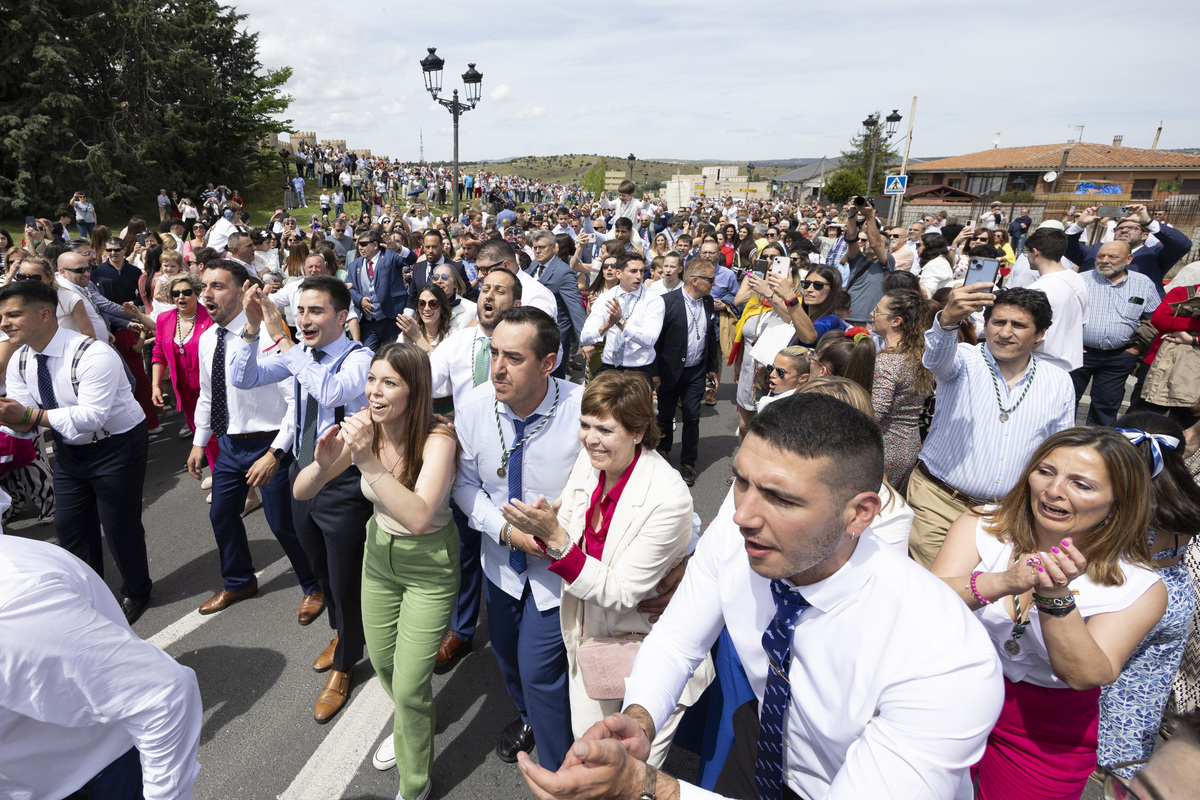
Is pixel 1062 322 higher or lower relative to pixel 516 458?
higher

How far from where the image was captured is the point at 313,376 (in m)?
3.15

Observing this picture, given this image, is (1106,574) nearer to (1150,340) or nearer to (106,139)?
(1150,340)

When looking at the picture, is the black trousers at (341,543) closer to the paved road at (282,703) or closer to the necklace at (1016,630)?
the paved road at (282,703)

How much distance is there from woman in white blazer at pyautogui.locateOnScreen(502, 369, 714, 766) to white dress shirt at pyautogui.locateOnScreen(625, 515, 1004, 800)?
0.47m

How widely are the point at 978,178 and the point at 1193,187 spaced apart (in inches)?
525

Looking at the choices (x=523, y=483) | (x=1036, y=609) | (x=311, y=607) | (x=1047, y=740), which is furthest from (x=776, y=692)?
(x=311, y=607)

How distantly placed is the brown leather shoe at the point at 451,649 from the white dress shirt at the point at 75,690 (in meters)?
1.92

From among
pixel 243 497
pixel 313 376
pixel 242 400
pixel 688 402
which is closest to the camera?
pixel 313 376

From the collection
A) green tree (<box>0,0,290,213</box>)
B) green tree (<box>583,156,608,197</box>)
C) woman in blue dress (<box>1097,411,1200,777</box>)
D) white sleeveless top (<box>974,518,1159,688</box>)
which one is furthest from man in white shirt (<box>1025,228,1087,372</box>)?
green tree (<box>583,156,608,197</box>)

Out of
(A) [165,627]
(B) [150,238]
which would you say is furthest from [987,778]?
(B) [150,238]

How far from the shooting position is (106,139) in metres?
25.7

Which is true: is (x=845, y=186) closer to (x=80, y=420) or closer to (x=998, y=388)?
(x=998, y=388)

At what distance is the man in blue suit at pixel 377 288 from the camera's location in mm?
7596

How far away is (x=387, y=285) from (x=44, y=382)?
4594mm
